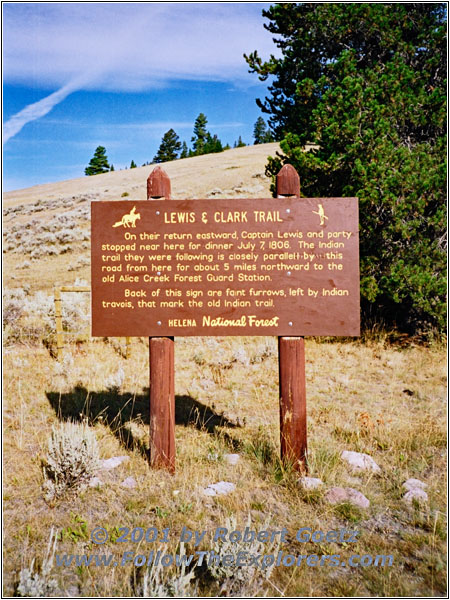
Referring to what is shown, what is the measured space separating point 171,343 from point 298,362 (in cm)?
134

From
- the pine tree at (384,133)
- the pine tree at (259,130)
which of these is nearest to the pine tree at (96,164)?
the pine tree at (259,130)

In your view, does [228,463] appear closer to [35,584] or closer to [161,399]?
[161,399]

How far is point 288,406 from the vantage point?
181 inches

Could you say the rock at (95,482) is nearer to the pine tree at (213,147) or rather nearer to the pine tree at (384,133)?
the pine tree at (384,133)

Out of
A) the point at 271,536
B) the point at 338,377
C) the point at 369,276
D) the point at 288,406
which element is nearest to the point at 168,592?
the point at 271,536

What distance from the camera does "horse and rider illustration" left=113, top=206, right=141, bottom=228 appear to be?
458 centimetres

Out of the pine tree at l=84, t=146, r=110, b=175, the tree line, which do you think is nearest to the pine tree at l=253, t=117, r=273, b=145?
the tree line

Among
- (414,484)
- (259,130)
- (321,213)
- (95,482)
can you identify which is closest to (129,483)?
(95,482)

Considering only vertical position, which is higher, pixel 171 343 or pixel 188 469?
pixel 171 343

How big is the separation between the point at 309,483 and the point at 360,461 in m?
0.79

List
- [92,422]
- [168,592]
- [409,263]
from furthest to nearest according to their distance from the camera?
1. [409,263]
2. [92,422]
3. [168,592]

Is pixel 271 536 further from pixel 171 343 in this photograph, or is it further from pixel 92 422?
pixel 92 422

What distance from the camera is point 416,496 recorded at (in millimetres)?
4105

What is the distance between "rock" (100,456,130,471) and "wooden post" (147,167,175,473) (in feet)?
1.30
